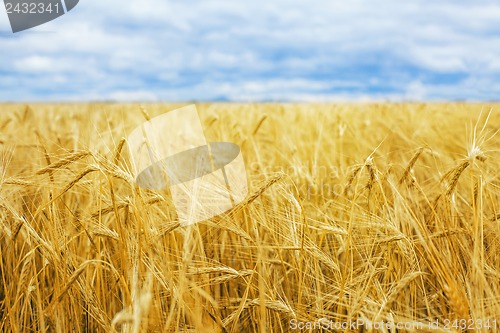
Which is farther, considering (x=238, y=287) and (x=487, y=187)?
(x=238, y=287)

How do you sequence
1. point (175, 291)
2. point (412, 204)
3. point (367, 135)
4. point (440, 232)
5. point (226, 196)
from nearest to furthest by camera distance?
1. point (175, 291)
2. point (440, 232)
3. point (226, 196)
4. point (412, 204)
5. point (367, 135)

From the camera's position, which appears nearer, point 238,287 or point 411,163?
point 411,163

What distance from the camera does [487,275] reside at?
1.41m

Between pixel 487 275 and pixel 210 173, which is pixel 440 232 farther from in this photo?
pixel 210 173

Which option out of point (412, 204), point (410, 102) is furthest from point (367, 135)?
point (410, 102)

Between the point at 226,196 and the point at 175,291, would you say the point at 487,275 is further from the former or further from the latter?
the point at 175,291

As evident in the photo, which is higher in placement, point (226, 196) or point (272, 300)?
point (226, 196)

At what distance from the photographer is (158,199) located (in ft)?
4.72

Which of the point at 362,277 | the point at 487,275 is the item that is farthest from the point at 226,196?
the point at 487,275

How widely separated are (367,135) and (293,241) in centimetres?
238

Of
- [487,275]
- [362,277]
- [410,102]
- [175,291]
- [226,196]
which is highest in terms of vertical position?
[226,196]

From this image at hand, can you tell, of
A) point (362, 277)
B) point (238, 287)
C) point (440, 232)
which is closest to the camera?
point (362, 277)

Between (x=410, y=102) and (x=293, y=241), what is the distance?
751 cm

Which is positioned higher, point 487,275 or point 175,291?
point 175,291
